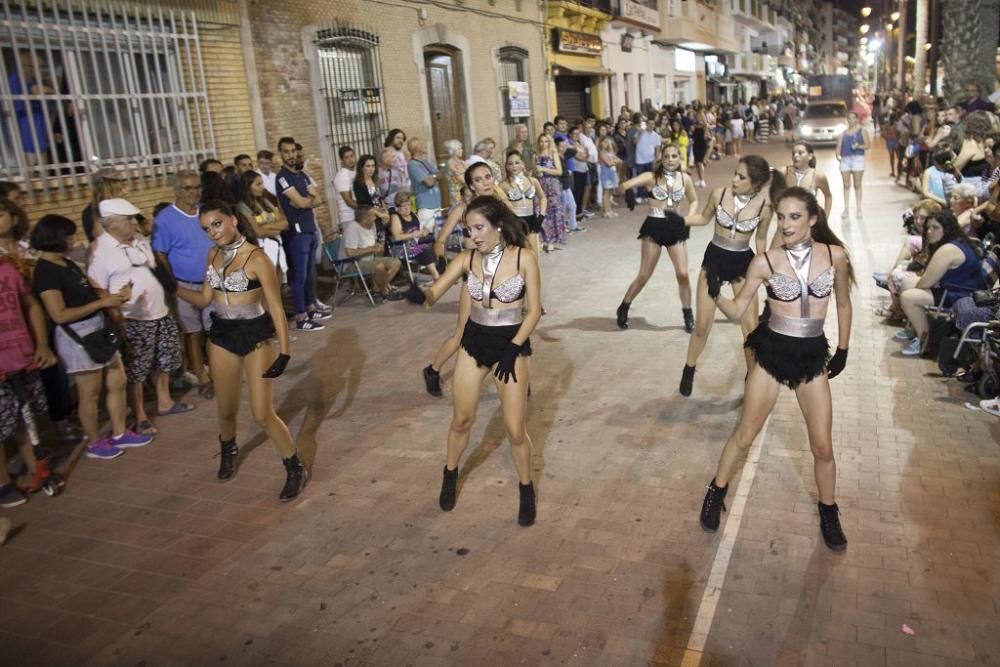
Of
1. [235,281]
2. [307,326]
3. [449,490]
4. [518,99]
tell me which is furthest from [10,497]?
[518,99]

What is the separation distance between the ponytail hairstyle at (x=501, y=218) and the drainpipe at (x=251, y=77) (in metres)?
7.93

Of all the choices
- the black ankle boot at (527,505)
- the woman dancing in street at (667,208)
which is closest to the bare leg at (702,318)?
the woman dancing in street at (667,208)

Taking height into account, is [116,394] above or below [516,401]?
below

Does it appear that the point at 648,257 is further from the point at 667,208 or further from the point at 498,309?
the point at 498,309

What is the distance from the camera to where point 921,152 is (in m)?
16.3

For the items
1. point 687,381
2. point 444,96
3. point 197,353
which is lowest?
point 687,381

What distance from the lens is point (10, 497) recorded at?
529 cm

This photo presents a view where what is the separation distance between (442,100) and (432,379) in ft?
36.1

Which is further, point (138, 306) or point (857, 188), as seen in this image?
point (857, 188)

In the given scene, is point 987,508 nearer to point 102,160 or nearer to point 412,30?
point 102,160

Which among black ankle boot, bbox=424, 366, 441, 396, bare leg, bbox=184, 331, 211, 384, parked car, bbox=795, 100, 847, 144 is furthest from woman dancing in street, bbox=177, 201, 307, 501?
parked car, bbox=795, 100, 847, 144

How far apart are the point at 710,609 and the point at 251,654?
211 centimetres

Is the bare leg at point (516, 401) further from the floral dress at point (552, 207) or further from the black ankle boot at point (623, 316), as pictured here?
the floral dress at point (552, 207)

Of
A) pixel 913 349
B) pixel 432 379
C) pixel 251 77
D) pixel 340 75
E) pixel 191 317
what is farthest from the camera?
pixel 340 75
